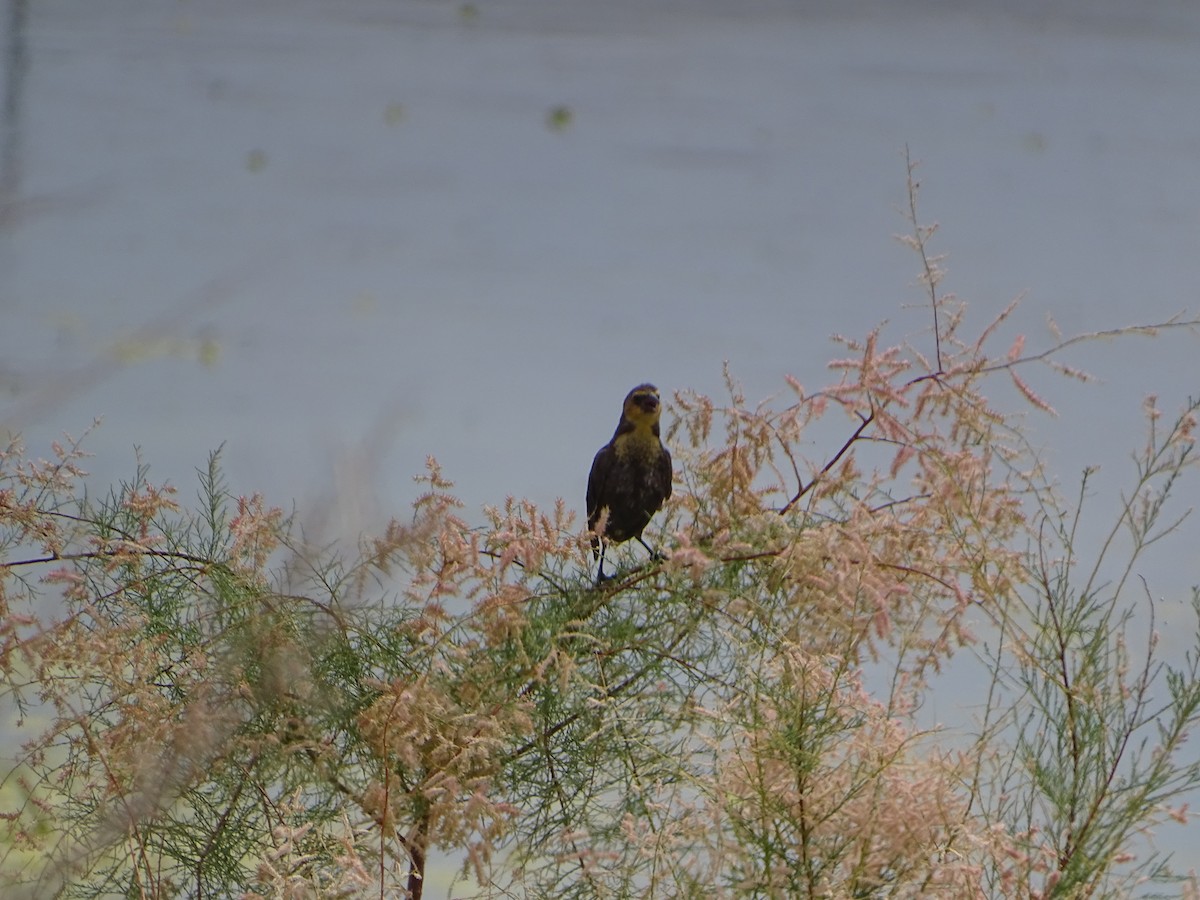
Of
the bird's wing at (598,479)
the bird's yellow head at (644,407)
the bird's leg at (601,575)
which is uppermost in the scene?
the bird's yellow head at (644,407)

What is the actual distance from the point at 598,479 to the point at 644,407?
0.27ft

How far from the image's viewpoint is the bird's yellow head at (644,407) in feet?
4.09

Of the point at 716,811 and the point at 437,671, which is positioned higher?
the point at 437,671

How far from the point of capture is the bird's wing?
4.07 feet

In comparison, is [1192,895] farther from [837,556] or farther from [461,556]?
[461,556]

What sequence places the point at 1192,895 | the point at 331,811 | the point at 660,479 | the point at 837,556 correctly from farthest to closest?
the point at 660,479 < the point at 331,811 < the point at 837,556 < the point at 1192,895

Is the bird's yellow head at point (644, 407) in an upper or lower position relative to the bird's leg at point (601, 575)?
upper

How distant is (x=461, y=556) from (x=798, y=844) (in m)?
0.32

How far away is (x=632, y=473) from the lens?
1.21m

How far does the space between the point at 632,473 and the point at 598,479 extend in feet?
0.18

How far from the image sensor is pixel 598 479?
4.14 feet

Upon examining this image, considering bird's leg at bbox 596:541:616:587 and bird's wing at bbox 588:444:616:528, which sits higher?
bird's wing at bbox 588:444:616:528

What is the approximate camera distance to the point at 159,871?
1.06m

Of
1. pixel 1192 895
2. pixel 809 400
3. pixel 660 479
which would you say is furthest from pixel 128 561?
pixel 1192 895
